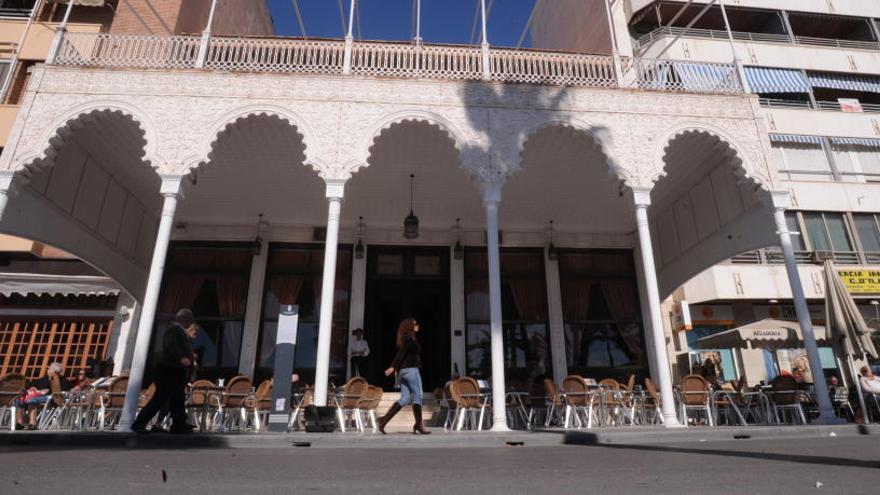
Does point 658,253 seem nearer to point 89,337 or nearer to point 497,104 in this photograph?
point 497,104

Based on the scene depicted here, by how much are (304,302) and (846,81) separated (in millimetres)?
19950

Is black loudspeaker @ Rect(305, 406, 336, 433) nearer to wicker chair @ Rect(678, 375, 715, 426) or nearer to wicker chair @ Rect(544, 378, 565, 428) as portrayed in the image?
wicker chair @ Rect(544, 378, 565, 428)

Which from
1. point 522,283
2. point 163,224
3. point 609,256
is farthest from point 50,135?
point 609,256

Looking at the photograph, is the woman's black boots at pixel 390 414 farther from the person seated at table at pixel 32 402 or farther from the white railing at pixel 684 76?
the white railing at pixel 684 76

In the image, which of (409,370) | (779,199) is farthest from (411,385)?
(779,199)

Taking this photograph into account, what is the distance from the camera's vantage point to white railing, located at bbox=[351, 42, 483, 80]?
8258 millimetres

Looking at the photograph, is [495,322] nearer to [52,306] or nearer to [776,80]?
[52,306]

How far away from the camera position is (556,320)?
36.3 feet

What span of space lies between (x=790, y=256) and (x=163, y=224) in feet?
31.3

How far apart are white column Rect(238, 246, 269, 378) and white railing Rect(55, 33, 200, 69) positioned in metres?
4.18

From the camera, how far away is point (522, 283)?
11406 mm

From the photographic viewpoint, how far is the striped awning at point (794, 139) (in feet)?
52.4

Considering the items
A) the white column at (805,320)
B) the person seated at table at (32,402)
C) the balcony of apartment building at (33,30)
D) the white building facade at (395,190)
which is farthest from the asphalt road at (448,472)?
the balcony of apartment building at (33,30)

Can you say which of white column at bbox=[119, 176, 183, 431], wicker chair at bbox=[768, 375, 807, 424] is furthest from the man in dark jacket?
wicker chair at bbox=[768, 375, 807, 424]
